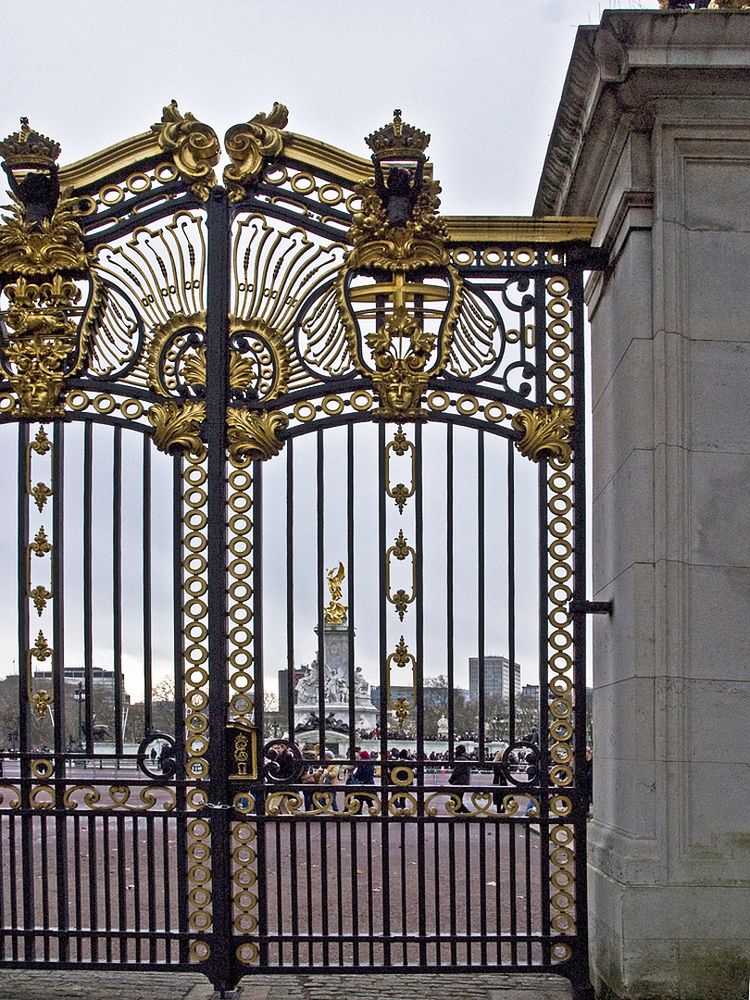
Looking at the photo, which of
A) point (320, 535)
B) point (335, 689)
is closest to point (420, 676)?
point (320, 535)

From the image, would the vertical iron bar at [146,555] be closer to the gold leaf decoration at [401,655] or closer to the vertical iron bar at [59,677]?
the vertical iron bar at [59,677]

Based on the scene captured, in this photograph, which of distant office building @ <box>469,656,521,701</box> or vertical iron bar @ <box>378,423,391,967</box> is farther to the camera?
distant office building @ <box>469,656,521,701</box>

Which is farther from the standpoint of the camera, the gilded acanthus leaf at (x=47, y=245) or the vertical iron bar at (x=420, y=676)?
the gilded acanthus leaf at (x=47, y=245)

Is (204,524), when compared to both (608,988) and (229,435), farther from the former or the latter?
(608,988)

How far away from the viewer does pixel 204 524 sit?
310 inches

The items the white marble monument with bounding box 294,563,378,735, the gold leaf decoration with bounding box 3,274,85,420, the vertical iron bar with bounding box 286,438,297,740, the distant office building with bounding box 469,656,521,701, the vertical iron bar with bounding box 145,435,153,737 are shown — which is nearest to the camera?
the vertical iron bar with bounding box 286,438,297,740

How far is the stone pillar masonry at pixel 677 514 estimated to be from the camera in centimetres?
689

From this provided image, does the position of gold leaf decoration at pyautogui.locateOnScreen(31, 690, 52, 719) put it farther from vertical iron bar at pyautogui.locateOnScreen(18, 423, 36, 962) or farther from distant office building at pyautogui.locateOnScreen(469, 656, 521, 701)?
distant office building at pyautogui.locateOnScreen(469, 656, 521, 701)

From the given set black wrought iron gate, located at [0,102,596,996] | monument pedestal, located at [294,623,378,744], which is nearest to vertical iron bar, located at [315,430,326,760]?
black wrought iron gate, located at [0,102,596,996]

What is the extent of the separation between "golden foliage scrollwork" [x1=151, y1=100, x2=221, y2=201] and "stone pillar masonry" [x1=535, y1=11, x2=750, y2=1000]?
2.19 meters

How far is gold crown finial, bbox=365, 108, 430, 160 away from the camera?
7.72 m

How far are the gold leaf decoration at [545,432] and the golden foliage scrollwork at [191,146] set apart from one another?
238 cm

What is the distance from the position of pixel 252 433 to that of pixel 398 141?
191 centimetres

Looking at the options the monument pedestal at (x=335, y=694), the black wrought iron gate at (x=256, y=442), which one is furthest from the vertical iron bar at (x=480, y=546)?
the monument pedestal at (x=335, y=694)
